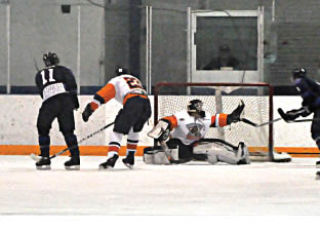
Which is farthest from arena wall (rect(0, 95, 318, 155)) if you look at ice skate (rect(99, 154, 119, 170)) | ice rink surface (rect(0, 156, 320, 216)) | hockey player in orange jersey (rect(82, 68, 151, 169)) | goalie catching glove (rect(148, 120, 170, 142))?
ice skate (rect(99, 154, 119, 170))

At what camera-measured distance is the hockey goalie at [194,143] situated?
11.6 metres

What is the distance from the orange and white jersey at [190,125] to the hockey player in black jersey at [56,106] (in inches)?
53.6

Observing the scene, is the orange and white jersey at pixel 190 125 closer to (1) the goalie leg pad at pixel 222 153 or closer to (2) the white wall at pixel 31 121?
(1) the goalie leg pad at pixel 222 153

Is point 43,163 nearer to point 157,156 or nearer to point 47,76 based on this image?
point 47,76

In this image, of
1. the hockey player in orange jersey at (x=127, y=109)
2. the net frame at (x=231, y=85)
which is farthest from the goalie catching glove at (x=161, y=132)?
the net frame at (x=231, y=85)

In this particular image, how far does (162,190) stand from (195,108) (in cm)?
338

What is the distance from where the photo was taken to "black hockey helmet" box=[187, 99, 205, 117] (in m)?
11.6

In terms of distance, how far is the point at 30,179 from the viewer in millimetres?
9391

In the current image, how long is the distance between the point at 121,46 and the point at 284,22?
2.09 m

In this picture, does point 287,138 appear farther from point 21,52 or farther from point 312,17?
point 21,52

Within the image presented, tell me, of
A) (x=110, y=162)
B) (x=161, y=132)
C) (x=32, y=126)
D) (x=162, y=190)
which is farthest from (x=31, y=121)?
(x=162, y=190)

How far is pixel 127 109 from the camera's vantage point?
10656 mm

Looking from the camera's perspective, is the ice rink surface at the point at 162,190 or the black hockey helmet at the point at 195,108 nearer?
the ice rink surface at the point at 162,190

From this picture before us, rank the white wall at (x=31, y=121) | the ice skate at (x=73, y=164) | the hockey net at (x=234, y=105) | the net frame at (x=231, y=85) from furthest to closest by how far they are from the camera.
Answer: the white wall at (x=31, y=121) < the net frame at (x=231, y=85) < the hockey net at (x=234, y=105) < the ice skate at (x=73, y=164)
